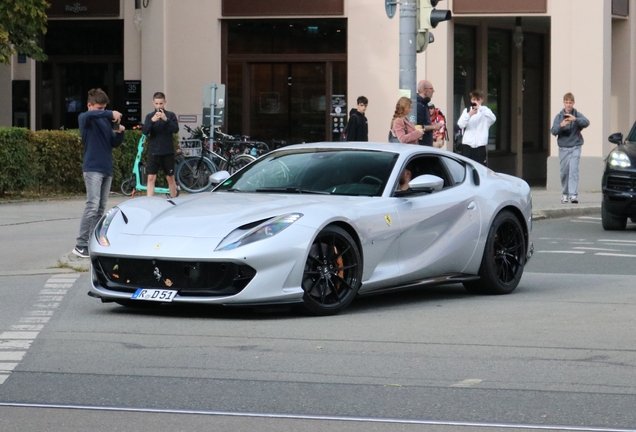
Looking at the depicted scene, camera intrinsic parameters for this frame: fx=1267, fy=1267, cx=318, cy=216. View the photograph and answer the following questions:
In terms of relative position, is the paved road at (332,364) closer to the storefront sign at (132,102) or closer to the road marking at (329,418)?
the road marking at (329,418)

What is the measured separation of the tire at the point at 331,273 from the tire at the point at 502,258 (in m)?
1.70

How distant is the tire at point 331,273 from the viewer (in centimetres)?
906

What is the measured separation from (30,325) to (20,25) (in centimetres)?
1624

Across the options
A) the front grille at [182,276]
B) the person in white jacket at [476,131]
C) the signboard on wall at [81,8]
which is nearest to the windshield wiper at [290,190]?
the front grille at [182,276]

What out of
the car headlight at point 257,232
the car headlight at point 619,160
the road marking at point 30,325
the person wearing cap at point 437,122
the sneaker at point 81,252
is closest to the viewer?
the road marking at point 30,325

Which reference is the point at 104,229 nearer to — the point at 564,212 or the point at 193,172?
the point at 564,212

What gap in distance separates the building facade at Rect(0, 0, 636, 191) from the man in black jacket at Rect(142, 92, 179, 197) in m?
7.18

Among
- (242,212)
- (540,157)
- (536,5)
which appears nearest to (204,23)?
(536,5)

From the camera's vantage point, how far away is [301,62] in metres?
26.4

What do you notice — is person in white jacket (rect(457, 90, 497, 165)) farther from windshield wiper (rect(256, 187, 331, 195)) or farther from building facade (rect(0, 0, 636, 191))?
windshield wiper (rect(256, 187, 331, 195))

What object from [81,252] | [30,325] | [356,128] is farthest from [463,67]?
[30,325]

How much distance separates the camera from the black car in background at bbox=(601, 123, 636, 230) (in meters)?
17.0

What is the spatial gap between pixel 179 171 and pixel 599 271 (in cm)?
1107

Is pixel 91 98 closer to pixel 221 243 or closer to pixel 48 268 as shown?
pixel 48 268
